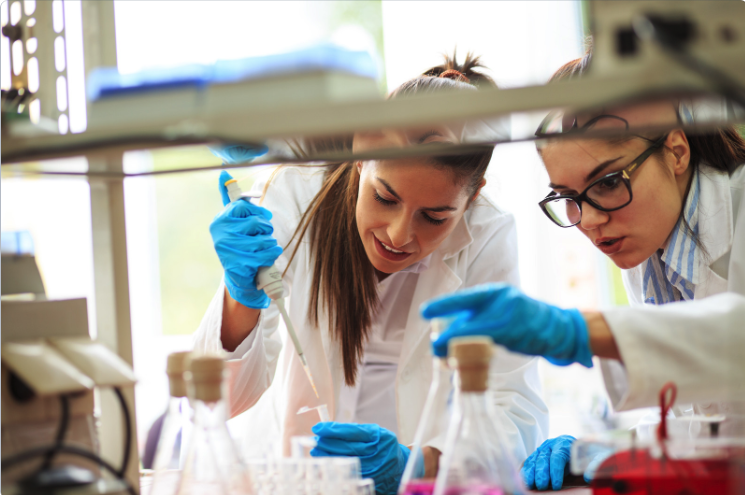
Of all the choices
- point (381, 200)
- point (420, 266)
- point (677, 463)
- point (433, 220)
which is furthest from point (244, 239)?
point (677, 463)

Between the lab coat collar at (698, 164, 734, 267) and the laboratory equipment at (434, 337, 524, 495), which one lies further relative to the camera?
the lab coat collar at (698, 164, 734, 267)

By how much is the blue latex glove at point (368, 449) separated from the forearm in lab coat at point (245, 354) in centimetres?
53

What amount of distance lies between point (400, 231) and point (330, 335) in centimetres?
50

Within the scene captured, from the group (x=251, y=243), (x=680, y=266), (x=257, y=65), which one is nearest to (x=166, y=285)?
(x=251, y=243)

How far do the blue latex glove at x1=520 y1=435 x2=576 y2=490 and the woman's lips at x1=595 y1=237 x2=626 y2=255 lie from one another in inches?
19.8

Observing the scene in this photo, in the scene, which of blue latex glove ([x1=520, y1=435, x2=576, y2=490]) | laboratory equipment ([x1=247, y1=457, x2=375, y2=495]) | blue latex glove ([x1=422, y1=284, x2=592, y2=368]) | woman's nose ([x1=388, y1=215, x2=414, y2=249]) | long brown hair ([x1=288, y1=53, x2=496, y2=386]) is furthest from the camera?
long brown hair ([x1=288, y1=53, x2=496, y2=386])

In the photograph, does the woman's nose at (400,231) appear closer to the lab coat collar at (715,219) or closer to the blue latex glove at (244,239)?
the blue latex glove at (244,239)

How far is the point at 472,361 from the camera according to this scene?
24.9 inches

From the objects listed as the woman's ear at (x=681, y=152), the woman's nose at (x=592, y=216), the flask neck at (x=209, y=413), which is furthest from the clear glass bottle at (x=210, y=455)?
the woman's ear at (x=681, y=152)

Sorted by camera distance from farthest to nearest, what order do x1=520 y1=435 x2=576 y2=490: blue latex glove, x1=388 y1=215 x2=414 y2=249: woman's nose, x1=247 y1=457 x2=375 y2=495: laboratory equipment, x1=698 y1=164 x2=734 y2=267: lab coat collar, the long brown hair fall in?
the long brown hair
x1=388 y1=215 x2=414 y2=249: woman's nose
x1=698 y1=164 x2=734 y2=267: lab coat collar
x1=520 y1=435 x2=576 y2=490: blue latex glove
x1=247 y1=457 x2=375 y2=495: laboratory equipment

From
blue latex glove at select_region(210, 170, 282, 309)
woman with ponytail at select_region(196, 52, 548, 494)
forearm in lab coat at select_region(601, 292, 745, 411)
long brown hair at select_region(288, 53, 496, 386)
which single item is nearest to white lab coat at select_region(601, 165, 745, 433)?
forearm in lab coat at select_region(601, 292, 745, 411)

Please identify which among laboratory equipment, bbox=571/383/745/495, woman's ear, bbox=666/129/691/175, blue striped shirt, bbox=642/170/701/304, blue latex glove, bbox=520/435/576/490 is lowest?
blue latex glove, bbox=520/435/576/490

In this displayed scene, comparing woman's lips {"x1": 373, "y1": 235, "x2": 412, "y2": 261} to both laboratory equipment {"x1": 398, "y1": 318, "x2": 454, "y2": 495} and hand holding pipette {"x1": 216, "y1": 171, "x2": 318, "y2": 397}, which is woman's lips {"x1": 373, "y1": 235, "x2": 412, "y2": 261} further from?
laboratory equipment {"x1": 398, "y1": 318, "x2": 454, "y2": 495}

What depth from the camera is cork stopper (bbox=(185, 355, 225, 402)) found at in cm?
69
